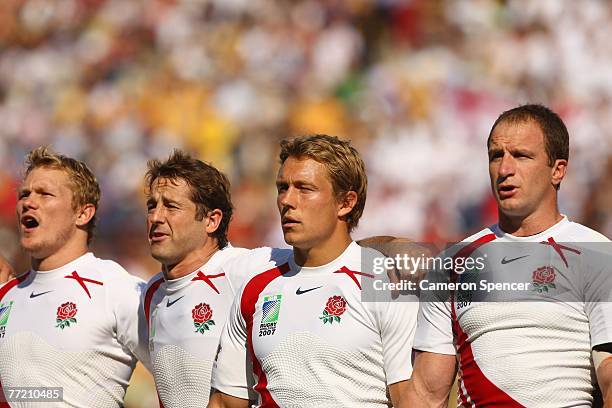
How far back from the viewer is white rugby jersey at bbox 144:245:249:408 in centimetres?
554

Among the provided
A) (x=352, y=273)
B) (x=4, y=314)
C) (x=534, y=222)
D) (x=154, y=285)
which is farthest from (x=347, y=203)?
Result: (x=4, y=314)

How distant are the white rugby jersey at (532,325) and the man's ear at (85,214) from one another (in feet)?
7.69

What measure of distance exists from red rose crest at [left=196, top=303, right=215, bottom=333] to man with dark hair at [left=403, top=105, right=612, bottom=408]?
1.24 meters

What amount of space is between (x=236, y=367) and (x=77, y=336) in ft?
3.77

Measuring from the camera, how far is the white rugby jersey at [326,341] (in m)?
4.85

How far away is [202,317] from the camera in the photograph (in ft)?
18.4

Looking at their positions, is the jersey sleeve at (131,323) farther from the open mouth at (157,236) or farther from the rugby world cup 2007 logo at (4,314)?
the rugby world cup 2007 logo at (4,314)

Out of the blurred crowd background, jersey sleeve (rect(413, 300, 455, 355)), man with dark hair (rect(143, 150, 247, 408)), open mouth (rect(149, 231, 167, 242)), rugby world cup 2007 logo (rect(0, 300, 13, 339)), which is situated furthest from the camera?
the blurred crowd background

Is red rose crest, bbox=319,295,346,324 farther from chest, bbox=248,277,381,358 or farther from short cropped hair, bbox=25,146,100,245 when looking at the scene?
short cropped hair, bbox=25,146,100,245

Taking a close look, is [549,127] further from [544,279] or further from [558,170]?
[544,279]

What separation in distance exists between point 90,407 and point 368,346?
182 centimetres

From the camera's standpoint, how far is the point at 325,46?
12.6 m

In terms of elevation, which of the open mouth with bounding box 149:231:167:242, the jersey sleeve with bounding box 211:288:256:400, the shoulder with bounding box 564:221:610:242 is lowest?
the jersey sleeve with bounding box 211:288:256:400

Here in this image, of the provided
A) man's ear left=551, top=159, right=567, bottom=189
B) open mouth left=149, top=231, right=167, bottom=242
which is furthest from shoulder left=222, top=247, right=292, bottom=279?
man's ear left=551, top=159, right=567, bottom=189
